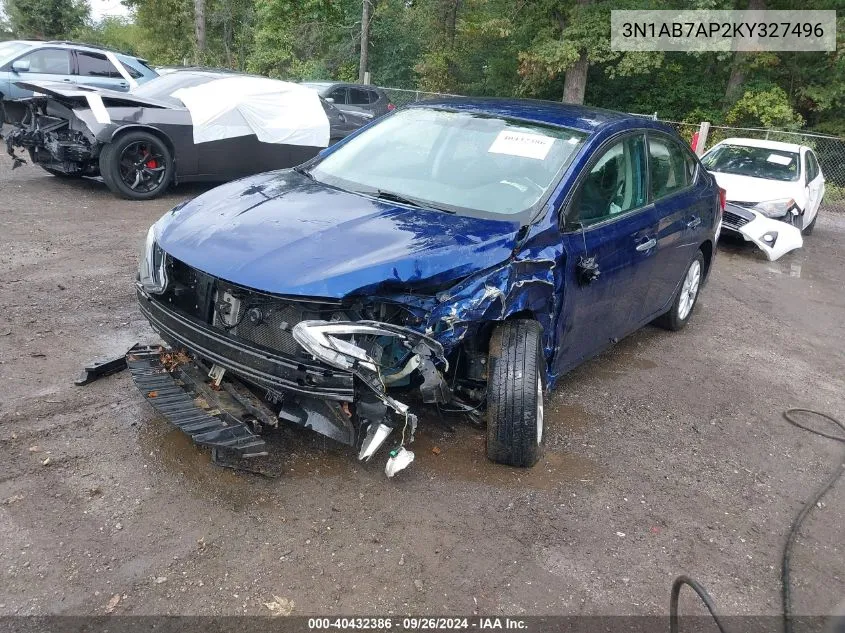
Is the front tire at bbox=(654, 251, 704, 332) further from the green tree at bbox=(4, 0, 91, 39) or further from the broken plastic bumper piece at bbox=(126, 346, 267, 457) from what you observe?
the green tree at bbox=(4, 0, 91, 39)

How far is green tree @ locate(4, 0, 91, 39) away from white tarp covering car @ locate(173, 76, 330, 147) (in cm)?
2940

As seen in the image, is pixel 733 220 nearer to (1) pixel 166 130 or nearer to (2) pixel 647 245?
(2) pixel 647 245

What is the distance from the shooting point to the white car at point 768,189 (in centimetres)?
938

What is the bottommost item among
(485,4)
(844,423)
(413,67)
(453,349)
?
(844,423)

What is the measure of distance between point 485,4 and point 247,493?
2295cm

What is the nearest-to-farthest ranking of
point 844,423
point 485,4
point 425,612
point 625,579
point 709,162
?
point 425,612 < point 625,579 < point 844,423 < point 709,162 < point 485,4

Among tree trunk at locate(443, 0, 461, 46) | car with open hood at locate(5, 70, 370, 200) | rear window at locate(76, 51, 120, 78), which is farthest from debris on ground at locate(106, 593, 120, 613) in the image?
tree trunk at locate(443, 0, 461, 46)

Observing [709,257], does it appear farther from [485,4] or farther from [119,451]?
[485,4]

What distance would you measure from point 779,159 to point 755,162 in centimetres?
39

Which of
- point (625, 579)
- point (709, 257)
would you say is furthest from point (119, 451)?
point (709, 257)

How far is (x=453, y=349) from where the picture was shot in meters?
3.39

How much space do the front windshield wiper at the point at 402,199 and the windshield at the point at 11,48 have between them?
10660 mm

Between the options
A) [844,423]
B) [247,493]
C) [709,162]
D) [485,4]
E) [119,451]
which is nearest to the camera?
[247,493]

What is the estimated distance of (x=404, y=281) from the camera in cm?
305
